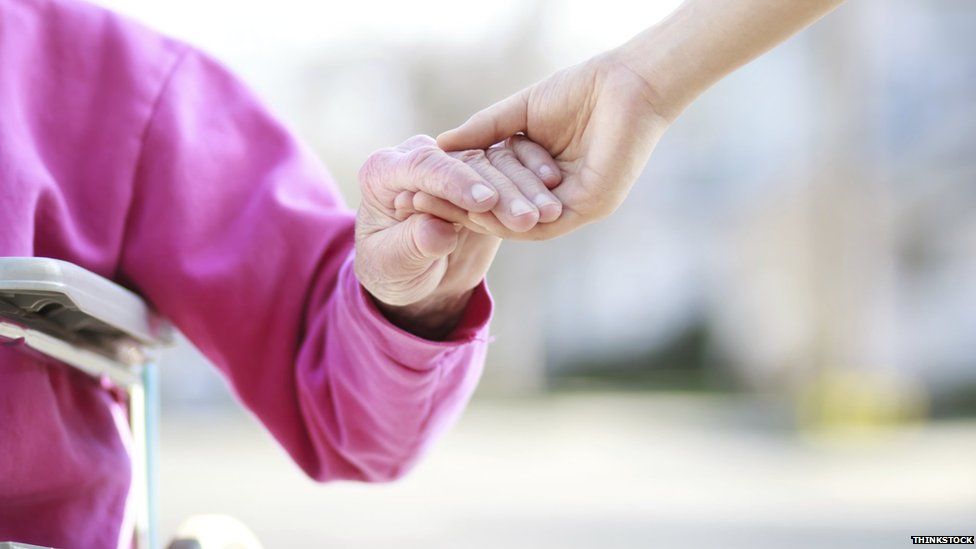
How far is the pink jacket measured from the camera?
1097mm

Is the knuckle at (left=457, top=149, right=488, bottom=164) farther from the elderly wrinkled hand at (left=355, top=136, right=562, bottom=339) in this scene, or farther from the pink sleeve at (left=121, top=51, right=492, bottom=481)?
the pink sleeve at (left=121, top=51, right=492, bottom=481)

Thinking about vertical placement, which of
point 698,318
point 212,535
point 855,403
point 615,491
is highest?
point 698,318

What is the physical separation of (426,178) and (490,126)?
0.11m

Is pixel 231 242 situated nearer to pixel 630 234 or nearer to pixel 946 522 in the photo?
pixel 946 522

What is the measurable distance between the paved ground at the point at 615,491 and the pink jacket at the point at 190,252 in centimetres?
321

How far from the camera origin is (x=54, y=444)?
1067mm

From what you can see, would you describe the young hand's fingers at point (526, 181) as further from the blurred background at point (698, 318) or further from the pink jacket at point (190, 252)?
the blurred background at point (698, 318)

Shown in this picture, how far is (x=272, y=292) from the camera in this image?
47.6 inches

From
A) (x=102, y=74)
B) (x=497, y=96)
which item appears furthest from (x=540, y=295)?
(x=102, y=74)

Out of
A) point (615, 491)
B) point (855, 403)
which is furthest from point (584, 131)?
point (855, 403)

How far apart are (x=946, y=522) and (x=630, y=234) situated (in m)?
11.3

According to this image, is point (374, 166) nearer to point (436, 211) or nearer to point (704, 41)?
point (436, 211)

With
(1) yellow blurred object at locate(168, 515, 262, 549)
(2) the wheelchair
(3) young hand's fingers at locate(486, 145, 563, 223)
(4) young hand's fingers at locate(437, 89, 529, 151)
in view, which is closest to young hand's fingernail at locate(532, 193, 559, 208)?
(3) young hand's fingers at locate(486, 145, 563, 223)

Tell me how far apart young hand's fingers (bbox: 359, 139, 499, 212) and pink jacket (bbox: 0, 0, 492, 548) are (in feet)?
0.47
